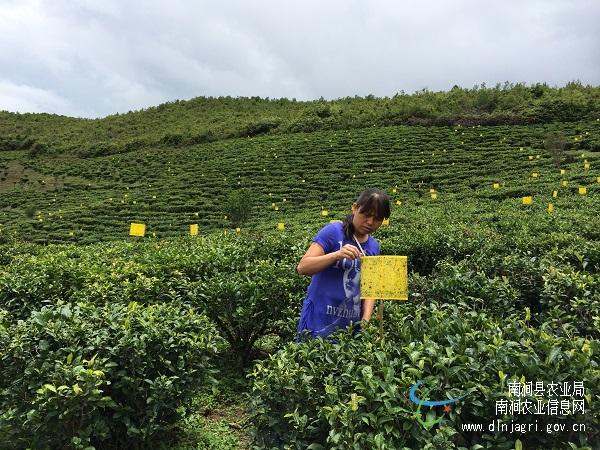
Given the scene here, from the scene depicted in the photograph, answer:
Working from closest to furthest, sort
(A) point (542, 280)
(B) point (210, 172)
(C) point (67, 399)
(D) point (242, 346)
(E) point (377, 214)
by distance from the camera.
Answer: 1. (C) point (67, 399)
2. (E) point (377, 214)
3. (A) point (542, 280)
4. (D) point (242, 346)
5. (B) point (210, 172)

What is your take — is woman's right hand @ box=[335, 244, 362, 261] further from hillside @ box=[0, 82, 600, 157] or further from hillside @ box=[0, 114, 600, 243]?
hillside @ box=[0, 82, 600, 157]

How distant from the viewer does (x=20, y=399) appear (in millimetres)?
2262

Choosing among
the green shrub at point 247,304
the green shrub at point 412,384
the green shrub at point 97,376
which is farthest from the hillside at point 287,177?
the green shrub at point 97,376

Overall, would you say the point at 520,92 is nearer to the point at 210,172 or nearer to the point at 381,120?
the point at 381,120

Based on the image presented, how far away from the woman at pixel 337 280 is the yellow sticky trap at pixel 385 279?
0.68 ft

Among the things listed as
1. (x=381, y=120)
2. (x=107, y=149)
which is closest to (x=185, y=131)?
(x=107, y=149)

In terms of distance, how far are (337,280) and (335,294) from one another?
8 centimetres

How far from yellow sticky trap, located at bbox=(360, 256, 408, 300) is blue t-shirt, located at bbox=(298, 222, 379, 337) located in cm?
28

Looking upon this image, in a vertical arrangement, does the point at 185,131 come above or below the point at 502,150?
above

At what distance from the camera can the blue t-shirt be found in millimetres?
2590

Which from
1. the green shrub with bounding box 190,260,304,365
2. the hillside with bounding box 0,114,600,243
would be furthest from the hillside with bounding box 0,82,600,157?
the green shrub with bounding box 190,260,304,365

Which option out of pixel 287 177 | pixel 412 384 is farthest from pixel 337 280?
pixel 287 177

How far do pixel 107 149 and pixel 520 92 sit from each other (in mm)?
29674

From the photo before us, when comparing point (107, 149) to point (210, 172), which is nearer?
point (210, 172)
